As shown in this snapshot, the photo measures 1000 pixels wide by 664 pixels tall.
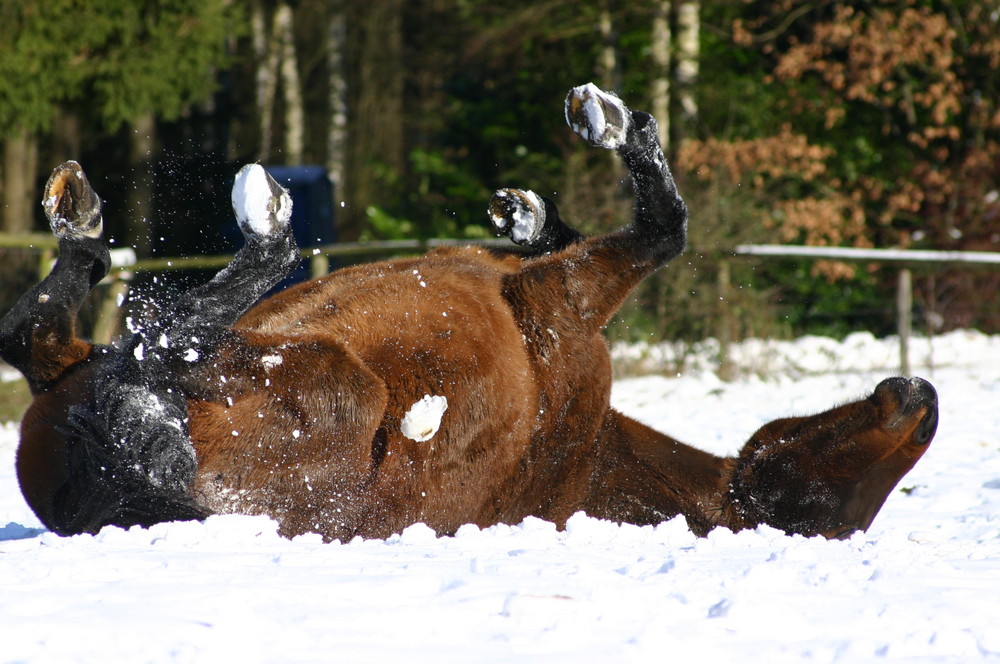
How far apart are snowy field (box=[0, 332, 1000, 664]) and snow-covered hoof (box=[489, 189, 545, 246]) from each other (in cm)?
94

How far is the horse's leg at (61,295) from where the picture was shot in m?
2.39

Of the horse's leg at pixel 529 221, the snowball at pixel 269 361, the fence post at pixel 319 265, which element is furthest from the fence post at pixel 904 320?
the snowball at pixel 269 361

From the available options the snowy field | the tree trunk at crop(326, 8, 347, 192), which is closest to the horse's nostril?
the snowy field

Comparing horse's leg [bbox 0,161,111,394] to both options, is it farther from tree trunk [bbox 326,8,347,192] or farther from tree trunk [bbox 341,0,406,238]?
tree trunk [bbox 341,0,406,238]

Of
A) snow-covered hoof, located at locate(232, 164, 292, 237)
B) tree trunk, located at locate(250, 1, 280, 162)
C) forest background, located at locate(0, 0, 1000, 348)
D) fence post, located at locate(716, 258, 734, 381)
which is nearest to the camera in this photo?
snow-covered hoof, located at locate(232, 164, 292, 237)

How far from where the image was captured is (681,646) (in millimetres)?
1497

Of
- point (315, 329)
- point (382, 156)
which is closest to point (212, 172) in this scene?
point (315, 329)

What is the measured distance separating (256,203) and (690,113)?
9222 mm

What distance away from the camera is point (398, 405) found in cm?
226

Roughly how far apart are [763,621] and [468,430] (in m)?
0.88

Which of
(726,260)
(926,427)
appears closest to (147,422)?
(926,427)

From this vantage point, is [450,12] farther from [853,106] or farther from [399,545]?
[399,545]

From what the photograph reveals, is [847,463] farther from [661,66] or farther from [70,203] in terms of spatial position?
[661,66]

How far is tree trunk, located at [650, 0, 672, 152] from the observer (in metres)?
11.0
